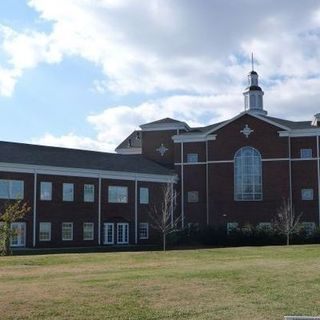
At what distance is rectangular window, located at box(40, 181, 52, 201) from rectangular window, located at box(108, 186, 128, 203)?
6575 mm

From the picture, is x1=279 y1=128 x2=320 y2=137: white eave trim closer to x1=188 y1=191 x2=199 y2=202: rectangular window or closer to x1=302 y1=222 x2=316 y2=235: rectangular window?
x1=302 y1=222 x2=316 y2=235: rectangular window

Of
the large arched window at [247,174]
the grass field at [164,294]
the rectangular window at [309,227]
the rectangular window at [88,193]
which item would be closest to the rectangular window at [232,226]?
the large arched window at [247,174]

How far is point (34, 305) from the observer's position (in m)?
13.7

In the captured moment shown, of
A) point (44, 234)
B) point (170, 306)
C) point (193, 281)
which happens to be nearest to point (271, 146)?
point (44, 234)

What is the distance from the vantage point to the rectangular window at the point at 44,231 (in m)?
52.3

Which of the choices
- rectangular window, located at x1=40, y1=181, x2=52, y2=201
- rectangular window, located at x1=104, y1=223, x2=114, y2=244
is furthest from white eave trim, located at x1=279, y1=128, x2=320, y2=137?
rectangular window, located at x1=40, y1=181, x2=52, y2=201

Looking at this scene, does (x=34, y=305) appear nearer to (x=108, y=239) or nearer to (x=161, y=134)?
(x=108, y=239)

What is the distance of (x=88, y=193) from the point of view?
56.0 m

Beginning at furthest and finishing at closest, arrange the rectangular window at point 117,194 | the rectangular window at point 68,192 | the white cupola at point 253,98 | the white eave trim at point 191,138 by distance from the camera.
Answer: the white cupola at point 253,98 → the white eave trim at point 191,138 → the rectangular window at point 117,194 → the rectangular window at point 68,192

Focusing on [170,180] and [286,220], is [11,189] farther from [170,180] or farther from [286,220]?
[286,220]

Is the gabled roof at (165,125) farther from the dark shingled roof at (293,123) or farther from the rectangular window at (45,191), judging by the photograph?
the rectangular window at (45,191)

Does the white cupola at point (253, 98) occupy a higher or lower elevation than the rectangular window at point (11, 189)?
higher

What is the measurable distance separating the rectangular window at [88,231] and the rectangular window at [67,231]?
1.42m

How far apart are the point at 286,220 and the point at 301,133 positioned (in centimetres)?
1001
